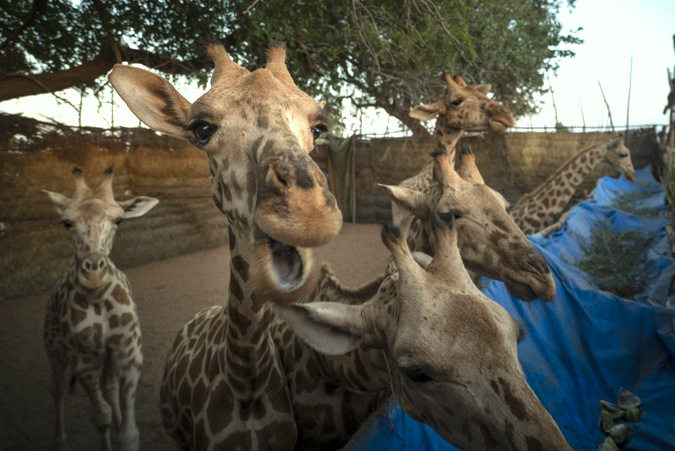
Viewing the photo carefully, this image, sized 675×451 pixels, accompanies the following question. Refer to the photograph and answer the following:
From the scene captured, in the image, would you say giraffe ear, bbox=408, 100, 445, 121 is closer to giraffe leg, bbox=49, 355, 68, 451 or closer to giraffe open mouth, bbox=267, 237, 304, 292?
giraffe open mouth, bbox=267, 237, 304, 292

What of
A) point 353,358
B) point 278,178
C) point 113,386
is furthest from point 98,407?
point 278,178

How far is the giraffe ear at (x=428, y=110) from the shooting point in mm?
5039

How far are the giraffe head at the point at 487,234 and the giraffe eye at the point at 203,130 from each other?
1462mm

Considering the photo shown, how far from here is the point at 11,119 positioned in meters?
6.52

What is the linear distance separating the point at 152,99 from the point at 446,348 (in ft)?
5.06

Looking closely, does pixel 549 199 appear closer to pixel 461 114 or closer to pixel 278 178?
pixel 461 114

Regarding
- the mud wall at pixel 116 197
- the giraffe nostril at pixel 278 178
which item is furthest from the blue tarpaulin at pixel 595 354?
the mud wall at pixel 116 197

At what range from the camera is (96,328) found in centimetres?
327

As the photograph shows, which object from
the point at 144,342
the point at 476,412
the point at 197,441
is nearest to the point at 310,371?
the point at 197,441

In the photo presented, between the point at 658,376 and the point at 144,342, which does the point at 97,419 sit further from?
the point at 658,376

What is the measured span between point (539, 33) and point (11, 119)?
45.6 ft

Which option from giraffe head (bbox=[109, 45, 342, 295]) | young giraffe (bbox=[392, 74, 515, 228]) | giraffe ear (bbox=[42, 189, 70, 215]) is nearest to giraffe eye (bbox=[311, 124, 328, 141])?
giraffe head (bbox=[109, 45, 342, 295])

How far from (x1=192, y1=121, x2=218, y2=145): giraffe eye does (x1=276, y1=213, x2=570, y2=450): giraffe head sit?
2.46 feet

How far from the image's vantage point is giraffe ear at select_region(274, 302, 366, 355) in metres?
1.34
